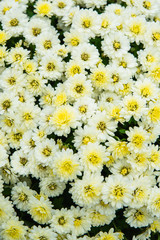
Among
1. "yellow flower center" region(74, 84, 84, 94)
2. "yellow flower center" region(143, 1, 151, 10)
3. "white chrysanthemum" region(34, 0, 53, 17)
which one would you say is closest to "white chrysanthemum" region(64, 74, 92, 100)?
"yellow flower center" region(74, 84, 84, 94)

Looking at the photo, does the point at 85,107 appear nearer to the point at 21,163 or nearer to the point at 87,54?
the point at 87,54

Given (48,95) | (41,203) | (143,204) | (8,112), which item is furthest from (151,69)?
(41,203)

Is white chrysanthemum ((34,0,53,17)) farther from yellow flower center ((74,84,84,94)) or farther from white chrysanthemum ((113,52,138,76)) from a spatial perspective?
yellow flower center ((74,84,84,94))

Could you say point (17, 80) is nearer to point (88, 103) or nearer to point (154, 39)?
point (88, 103)

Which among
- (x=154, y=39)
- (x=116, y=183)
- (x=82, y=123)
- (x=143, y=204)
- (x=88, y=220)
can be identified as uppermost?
(x=154, y=39)

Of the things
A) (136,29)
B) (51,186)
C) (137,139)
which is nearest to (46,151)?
(51,186)

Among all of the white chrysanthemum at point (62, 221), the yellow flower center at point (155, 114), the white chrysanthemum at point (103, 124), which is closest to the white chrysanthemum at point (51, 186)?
the white chrysanthemum at point (62, 221)

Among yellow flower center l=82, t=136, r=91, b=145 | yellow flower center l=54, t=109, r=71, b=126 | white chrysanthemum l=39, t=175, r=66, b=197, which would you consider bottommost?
white chrysanthemum l=39, t=175, r=66, b=197
